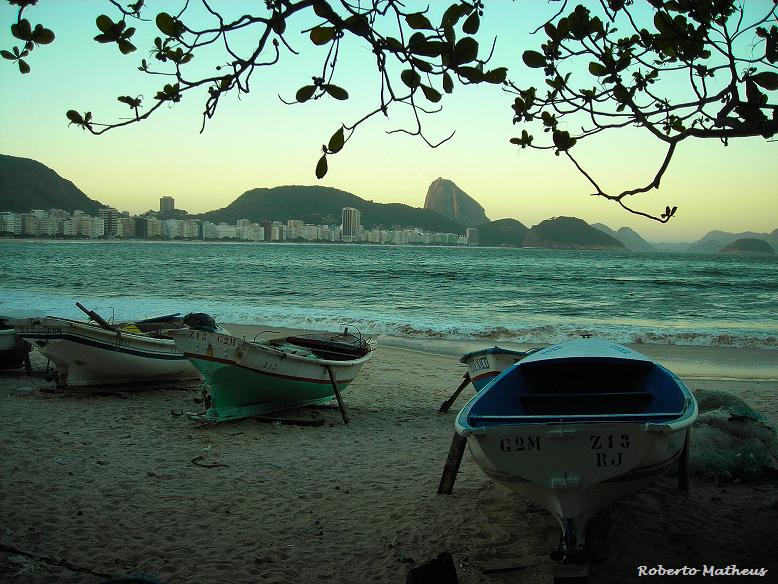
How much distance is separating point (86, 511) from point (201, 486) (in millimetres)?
942

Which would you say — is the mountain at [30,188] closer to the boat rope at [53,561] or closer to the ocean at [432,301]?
the ocean at [432,301]

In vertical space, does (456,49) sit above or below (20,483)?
above

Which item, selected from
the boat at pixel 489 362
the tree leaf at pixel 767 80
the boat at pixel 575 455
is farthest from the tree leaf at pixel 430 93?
the boat at pixel 489 362

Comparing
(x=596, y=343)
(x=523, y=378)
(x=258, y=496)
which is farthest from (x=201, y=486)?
(x=596, y=343)

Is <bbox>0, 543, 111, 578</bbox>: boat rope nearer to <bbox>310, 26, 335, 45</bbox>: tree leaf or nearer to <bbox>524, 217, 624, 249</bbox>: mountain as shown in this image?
<bbox>310, 26, 335, 45</bbox>: tree leaf

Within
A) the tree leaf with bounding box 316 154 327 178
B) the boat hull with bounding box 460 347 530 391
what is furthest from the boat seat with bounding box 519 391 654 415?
the tree leaf with bounding box 316 154 327 178

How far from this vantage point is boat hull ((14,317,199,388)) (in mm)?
8492

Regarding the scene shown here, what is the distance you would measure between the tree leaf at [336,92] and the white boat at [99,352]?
6.67m

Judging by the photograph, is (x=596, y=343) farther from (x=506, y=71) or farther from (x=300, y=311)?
(x=300, y=311)

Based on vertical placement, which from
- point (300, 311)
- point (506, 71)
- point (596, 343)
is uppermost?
point (506, 71)

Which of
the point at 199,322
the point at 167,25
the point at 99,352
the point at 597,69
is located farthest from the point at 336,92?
the point at 99,352

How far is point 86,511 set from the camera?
193 inches

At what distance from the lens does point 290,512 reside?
5.09 meters

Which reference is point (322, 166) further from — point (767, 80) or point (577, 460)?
point (577, 460)
